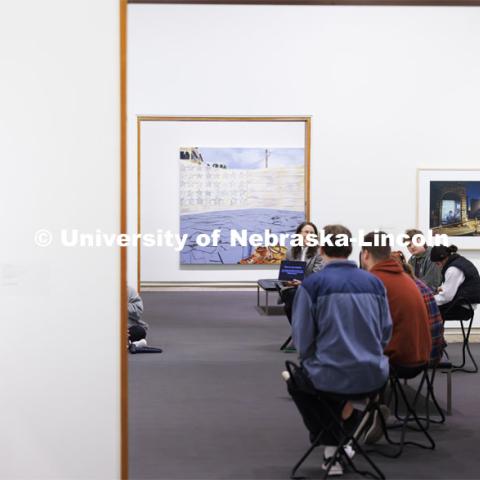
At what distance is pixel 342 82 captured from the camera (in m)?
10.4

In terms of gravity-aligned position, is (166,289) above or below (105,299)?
below

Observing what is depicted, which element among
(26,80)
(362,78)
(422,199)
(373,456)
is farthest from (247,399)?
(362,78)

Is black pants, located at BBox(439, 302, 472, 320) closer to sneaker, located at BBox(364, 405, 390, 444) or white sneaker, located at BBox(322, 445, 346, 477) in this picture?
sneaker, located at BBox(364, 405, 390, 444)

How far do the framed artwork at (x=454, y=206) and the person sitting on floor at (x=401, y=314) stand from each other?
5.10 meters

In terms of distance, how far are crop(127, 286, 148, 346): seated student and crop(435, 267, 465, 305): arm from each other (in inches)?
122

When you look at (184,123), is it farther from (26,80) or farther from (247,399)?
(26,80)

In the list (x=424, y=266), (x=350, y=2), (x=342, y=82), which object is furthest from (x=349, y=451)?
(x=350, y=2)

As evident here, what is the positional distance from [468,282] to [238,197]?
572 cm

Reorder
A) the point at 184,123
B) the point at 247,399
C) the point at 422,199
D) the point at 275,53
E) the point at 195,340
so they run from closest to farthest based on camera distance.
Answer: the point at 247,399 < the point at 195,340 < the point at 422,199 < the point at 275,53 < the point at 184,123

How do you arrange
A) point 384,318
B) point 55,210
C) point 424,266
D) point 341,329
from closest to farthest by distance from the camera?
point 55,210
point 341,329
point 384,318
point 424,266

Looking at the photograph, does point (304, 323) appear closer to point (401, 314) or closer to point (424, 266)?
point (401, 314)

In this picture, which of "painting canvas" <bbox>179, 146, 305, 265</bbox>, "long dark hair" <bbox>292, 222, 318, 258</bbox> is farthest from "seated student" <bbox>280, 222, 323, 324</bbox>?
"painting canvas" <bbox>179, 146, 305, 265</bbox>

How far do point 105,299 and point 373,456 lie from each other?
2169 millimetres

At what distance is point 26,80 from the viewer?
3500 mm
